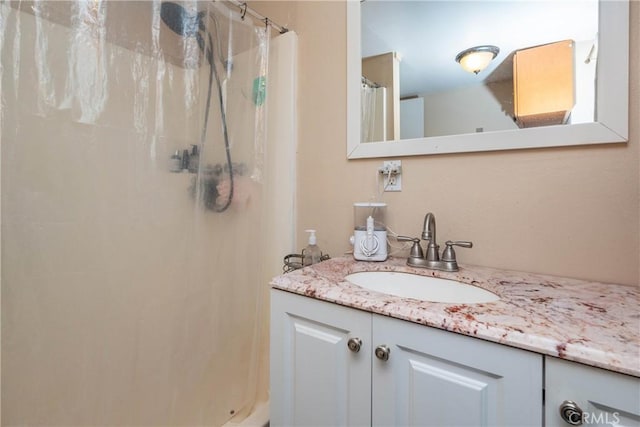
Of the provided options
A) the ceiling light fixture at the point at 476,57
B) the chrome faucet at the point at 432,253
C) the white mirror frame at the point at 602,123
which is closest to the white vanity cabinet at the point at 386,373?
the chrome faucet at the point at 432,253

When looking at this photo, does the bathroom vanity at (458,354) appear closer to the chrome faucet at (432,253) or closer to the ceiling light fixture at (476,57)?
the chrome faucet at (432,253)

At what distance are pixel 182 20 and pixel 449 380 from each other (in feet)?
4.48

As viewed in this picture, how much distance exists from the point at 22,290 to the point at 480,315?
3.87 feet

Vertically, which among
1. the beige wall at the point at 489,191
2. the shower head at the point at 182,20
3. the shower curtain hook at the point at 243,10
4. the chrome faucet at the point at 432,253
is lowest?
the chrome faucet at the point at 432,253

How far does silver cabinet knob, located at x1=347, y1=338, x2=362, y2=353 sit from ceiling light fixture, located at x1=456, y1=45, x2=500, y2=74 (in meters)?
0.97

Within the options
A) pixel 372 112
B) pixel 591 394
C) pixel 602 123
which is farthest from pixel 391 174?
pixel 591 394

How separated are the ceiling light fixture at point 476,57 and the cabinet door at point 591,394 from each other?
3.06 feet

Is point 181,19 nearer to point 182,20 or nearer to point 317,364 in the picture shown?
point 182,20

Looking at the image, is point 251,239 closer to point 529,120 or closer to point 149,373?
point 149,373

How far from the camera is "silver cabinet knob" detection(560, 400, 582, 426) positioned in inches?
17.8

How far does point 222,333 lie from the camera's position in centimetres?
118

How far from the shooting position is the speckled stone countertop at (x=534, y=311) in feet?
1.50

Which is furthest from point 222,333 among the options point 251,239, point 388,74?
point 388,74

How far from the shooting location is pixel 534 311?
587 mm
